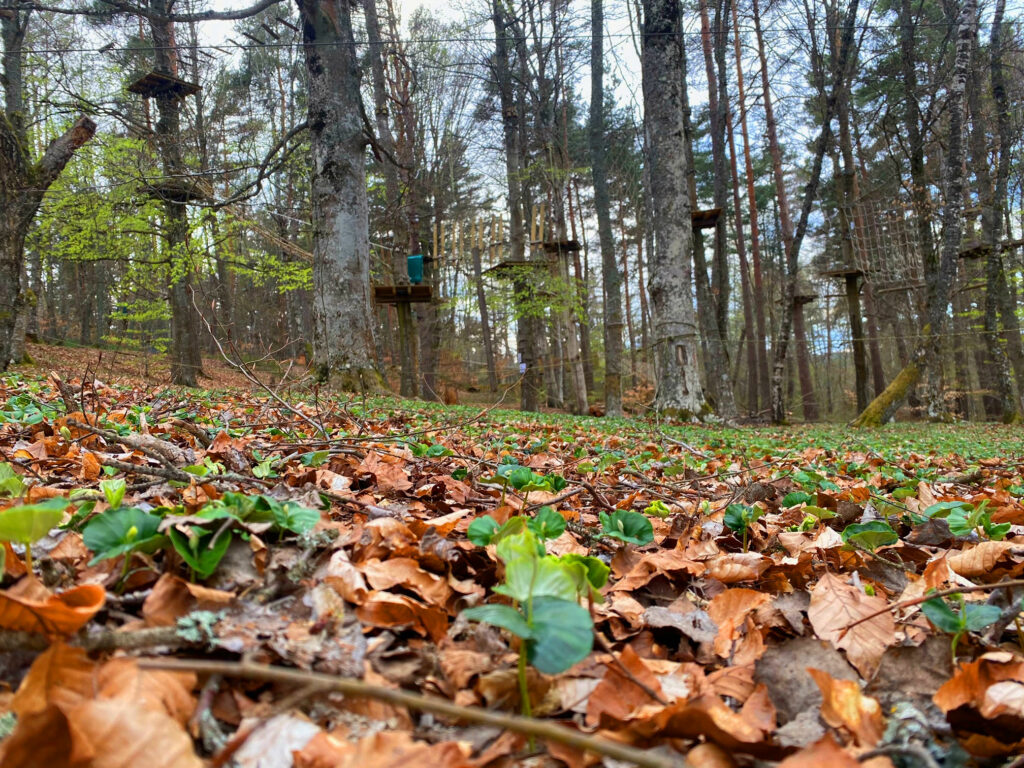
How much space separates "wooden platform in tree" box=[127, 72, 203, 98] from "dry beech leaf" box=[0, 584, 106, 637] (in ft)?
42.2

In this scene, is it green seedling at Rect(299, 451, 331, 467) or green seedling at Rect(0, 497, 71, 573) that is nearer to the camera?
green seedling at Rect(0, 497, 71, 573)

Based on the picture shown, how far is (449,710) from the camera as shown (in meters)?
0.50

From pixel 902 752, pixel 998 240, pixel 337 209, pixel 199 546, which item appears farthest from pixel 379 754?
pixel 998 240

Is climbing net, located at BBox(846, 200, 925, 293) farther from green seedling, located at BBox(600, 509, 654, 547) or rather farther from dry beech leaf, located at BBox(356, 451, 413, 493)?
green seedling, located at BBox(600, 509, 654, 547)

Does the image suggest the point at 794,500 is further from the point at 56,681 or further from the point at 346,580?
the point at 56,681

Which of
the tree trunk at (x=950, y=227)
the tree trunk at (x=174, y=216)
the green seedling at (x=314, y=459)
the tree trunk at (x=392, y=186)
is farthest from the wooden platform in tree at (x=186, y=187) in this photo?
the tree trunk at (x=950, y=227)

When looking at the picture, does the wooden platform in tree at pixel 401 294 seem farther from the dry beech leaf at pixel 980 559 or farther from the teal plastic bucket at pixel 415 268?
the dry beech leaf at pixel 980 559

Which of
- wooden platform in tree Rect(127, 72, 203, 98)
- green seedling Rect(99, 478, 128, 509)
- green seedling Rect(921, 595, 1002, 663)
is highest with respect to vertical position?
wooden platform in tree Rect(127, 72, 203, 98)

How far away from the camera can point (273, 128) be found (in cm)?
1856

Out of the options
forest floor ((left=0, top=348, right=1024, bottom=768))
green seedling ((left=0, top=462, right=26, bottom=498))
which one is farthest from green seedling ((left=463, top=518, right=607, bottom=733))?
green seedling ((left=0, top=462, right=26, bottom=498))

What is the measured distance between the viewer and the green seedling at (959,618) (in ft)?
2.80

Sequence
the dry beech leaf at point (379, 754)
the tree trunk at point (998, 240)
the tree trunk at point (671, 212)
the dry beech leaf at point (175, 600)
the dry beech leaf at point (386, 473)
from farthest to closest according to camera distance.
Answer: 1. the tree trunk at point (998, 240)
2. the tree trunk at point (671, 212)
3. the dry beech leaf at point (386, 473)
4. the dry beech leaf at point (175, 600)
5. the dry beech leaf at point (379, 754)

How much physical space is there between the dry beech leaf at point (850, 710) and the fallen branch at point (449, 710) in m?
0.34

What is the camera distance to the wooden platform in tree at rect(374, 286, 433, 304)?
1213 centimetres
